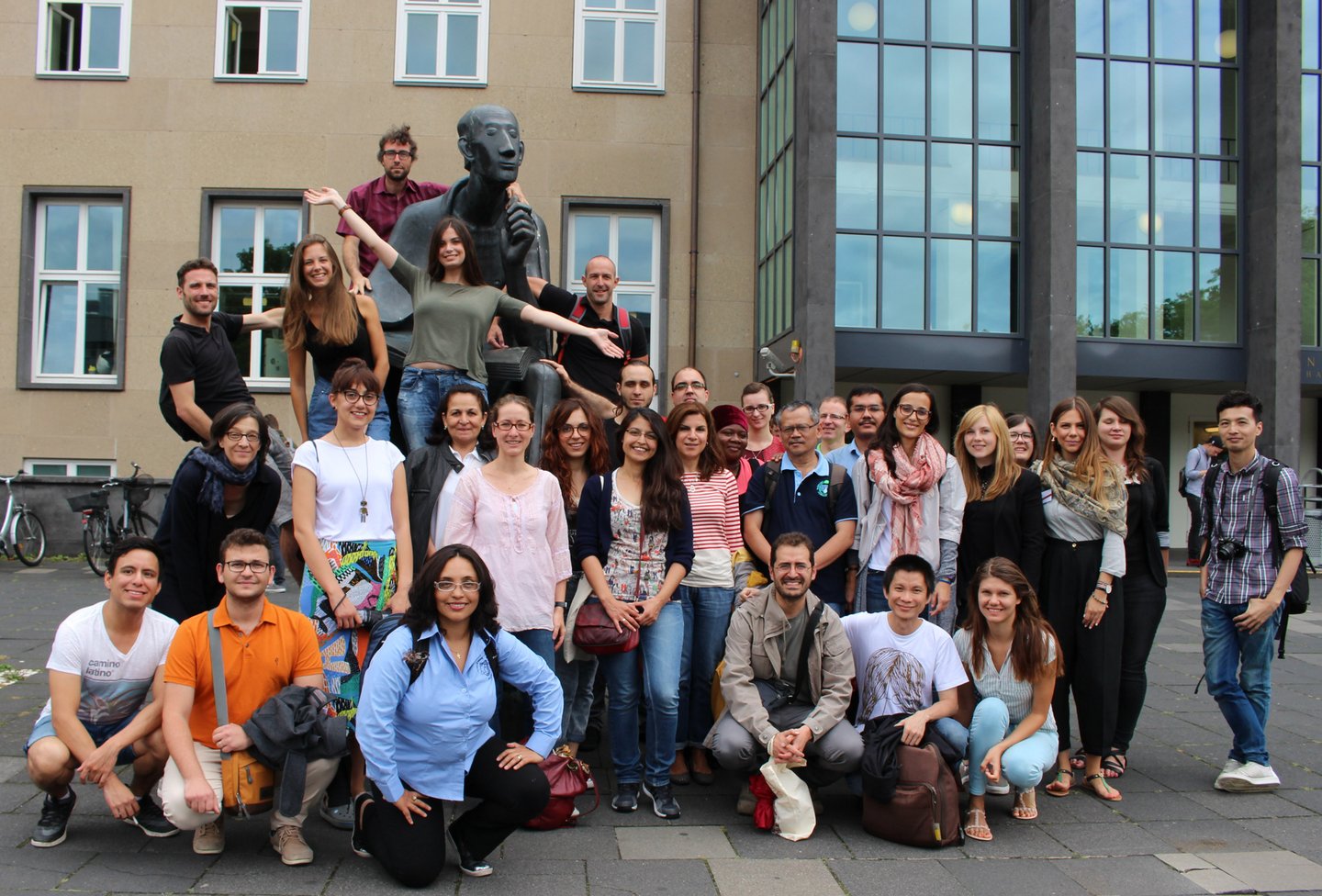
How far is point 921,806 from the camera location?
14.5 feet

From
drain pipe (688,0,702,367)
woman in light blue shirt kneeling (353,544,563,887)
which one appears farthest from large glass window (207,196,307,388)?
woman in light blue shirt kneeling (353,544,563,887)

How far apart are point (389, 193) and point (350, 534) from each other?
295cm

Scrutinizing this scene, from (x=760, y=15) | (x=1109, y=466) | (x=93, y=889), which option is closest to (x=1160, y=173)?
(x=760, y=15)

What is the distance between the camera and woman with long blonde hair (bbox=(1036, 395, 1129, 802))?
5250 millimetres

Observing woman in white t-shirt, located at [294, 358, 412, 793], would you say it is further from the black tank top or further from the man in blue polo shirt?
the man in blue polo shirt

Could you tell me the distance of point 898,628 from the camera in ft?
16.2

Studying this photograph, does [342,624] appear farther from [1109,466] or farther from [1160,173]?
[1160,173]

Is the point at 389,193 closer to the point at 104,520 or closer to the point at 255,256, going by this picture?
the point at 104,520

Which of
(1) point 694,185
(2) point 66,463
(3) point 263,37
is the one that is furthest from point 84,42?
(1) point 694,185

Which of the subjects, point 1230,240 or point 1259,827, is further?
point 1230,240

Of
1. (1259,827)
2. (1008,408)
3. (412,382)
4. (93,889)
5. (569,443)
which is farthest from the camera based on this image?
(1008,408)

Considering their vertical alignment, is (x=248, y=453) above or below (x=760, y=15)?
below

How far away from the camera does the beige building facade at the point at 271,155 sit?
16203 millimetres

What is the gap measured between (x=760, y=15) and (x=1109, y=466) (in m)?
13.5
